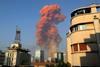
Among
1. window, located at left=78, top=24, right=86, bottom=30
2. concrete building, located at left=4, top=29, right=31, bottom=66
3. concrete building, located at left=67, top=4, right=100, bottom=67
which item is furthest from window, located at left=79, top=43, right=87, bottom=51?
concrete building, located at left=4, top=29, right=31, bottom=66

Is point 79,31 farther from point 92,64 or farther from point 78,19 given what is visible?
point 92,64

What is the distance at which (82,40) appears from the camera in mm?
27203

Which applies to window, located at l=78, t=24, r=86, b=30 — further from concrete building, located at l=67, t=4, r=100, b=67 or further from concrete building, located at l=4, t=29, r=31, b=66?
concrete building, located at l=4, t=29, r=31, b=66

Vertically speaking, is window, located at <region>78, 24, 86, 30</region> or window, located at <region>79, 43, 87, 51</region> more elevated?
window, located at <region>78, 24, 86, 30</region>

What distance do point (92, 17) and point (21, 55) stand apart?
281 feet

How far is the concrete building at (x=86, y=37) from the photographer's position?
25.7 metres

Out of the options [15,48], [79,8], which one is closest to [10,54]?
[15,48]

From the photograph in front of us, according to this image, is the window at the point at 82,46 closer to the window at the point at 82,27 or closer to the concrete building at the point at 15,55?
the window at the point at 82,27

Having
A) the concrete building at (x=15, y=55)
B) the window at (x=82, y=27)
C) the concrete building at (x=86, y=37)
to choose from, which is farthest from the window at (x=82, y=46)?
the concrete building at (x=15, y=55)

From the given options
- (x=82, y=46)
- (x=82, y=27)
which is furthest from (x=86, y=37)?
(x=82, y=27)

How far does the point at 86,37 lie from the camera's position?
88.6 ft

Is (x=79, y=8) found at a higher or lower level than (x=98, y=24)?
higher

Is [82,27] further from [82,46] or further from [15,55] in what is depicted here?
[15,55]

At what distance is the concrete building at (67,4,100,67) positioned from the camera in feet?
84.3
